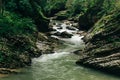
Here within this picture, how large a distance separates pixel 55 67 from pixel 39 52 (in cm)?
518

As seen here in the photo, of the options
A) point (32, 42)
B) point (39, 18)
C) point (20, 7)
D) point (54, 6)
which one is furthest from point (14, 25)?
point (54, 6)

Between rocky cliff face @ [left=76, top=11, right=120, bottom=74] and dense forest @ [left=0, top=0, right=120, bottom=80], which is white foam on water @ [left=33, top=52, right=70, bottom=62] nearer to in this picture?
dense forest @ [left=0, top=0, right=120, bottom=80]

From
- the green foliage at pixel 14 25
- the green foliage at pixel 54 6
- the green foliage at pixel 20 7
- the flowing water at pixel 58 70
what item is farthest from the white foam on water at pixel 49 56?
the green foliage at pixel 54 6

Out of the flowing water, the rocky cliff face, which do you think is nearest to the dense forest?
the rocky cliff face

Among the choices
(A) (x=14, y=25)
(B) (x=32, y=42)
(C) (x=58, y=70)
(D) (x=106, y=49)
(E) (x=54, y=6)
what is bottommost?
(C) (x=58, y=70)

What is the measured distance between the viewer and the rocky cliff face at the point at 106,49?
27252 millimetres

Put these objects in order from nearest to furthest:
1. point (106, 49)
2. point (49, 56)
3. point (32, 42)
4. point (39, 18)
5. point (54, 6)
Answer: point (106, 49) → point (49, 56) → point (32, 42) → point (39, 18) → point (54, 6)

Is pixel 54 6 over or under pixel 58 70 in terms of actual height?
over

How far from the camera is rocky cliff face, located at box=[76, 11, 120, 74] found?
27.3 meters

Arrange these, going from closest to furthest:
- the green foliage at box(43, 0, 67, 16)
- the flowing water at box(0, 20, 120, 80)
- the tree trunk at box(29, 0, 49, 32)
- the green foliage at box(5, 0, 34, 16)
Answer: the flowing water at box(0, 20, 120, 80) → the green foliage at box(5, 0, 34, 16) → the tree trunk at box(29, 0, 49, 32) → the green foliage at box(43, 0, 67, 16)

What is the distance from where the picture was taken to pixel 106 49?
29.0 m

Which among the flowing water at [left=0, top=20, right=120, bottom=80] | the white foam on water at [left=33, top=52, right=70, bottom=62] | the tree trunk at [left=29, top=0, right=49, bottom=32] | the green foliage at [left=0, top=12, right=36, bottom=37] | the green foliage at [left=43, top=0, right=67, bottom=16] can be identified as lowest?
the flowing water at [left=0, top=20, right=120, bottom=80]

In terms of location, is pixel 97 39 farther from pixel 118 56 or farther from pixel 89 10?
pixel 89 10

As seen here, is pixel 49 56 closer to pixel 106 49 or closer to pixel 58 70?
pixel 58 70
